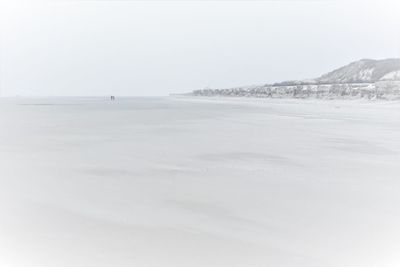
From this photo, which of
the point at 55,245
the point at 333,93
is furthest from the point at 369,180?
the point at 333,93

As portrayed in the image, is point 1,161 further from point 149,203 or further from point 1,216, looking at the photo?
point 149,203

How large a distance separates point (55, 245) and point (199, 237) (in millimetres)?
1328

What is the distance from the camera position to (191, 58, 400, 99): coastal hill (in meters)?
47.6

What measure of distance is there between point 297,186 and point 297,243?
2.12 m

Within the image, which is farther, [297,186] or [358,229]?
[297,186]

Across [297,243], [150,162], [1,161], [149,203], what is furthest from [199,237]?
[1,161]

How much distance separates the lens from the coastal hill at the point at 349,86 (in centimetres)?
4762

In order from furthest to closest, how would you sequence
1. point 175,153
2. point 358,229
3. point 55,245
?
1. point 175,153
2. point 358,229
3. point 55,245

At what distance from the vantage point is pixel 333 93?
58.1 m

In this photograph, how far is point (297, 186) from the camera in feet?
17.9

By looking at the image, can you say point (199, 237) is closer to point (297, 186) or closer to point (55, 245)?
point (55, 245)

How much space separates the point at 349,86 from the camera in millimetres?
65750

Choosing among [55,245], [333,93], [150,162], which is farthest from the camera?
[333,93]

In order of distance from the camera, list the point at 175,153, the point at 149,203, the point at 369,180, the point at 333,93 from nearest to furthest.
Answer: the point at 149,203 → the point at 369,180 → the point at 175,153 → the point at 333,93
